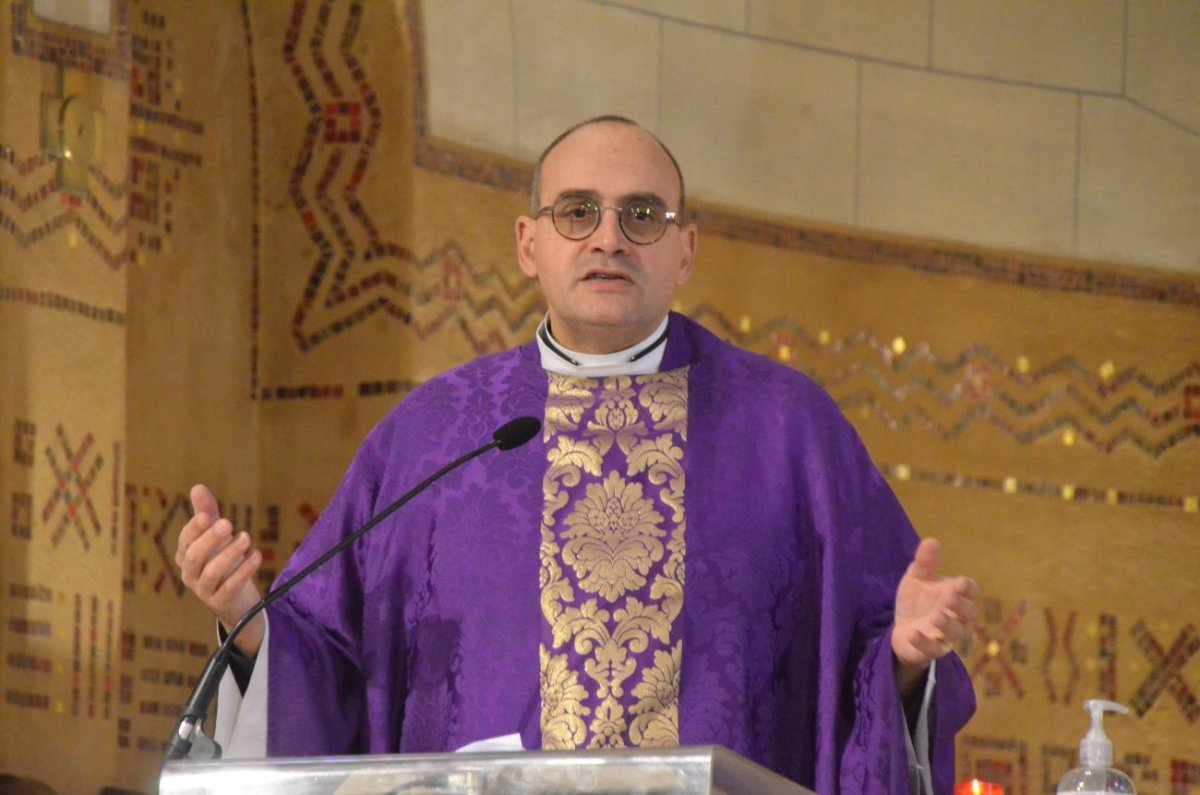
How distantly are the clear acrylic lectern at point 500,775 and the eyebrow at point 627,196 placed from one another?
1.65 metres

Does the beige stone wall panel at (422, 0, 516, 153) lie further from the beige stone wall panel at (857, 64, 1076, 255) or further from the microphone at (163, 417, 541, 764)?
the microphone at (163, 417, 541, 764)

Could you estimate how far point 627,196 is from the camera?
3.98 meters

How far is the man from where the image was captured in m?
3.68

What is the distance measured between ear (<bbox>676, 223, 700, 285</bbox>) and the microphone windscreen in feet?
2.36

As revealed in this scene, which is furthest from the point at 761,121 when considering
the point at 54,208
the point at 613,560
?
the point at 613,560

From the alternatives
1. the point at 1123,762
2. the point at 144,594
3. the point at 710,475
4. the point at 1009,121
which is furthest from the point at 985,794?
the point at 1009,121

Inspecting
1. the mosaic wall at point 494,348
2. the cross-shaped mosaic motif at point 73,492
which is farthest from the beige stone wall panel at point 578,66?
the cross-shaped mosaic motif at point 73,492

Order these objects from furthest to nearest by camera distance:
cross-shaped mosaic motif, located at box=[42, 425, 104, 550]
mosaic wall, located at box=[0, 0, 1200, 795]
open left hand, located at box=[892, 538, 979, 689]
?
mosaic wall, located at box=[0, 0, 1200, 795] → cross-shaped mosaic motif, located at box=[42, 425, 104, 550] → open left hand, located at box=[892, 538, 979, 689]

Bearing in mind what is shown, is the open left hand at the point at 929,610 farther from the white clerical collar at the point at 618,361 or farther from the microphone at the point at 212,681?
the white clerical collar at the point at 618,361

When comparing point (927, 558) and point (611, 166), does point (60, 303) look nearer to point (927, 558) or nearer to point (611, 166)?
point (611, 166)

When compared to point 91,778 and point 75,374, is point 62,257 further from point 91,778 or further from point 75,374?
point 91,778

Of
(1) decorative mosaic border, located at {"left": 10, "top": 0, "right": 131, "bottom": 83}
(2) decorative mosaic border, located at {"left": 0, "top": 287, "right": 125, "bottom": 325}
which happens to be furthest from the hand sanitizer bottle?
(1) decorative mosaic border, located at {"left": 10, "top": 0, "right": 131, "bottom": 83}

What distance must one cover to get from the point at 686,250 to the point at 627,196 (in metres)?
0.20

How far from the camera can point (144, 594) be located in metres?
5.60
